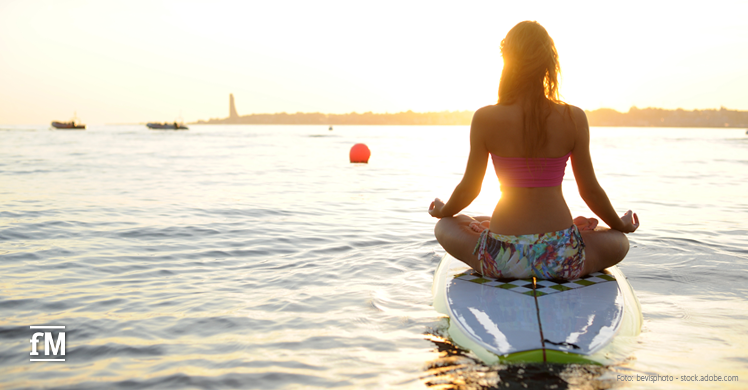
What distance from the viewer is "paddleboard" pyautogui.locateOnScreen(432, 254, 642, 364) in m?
2.94

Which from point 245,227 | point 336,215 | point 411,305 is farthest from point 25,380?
point 336,215

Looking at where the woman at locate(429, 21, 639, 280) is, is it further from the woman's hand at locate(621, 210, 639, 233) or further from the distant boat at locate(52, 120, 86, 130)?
the distant boat at locate(52, 120, 86, 130)

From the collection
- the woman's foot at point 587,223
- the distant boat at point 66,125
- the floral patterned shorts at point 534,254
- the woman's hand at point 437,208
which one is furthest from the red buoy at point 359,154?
the distant boat at point 66,125

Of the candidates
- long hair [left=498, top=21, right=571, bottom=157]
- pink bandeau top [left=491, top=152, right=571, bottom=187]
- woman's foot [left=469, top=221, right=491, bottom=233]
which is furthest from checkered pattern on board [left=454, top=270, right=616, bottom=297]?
long hair [left=498, top=21, right=571, bottom=157]

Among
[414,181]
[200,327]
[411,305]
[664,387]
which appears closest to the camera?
[664,387]

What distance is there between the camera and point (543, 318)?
3172 mm

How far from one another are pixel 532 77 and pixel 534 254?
3.95 feet

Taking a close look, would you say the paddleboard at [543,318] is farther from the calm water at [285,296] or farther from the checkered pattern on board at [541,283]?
the calm water at [285,296]

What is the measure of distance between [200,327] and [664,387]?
325 centimetres

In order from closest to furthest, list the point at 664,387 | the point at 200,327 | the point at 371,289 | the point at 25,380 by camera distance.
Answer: the point at 664,387
the point at 25,380
the point at 200,327
the point at 371,289

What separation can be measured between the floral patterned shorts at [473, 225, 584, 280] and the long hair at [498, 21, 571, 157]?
2.05 ft

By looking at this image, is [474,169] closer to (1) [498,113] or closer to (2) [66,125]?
(1) [498,113]

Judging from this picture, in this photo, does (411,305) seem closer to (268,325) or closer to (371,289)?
(371,289)

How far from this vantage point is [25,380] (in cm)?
317
